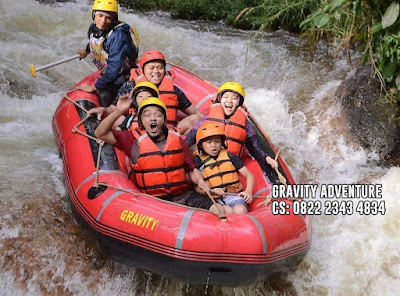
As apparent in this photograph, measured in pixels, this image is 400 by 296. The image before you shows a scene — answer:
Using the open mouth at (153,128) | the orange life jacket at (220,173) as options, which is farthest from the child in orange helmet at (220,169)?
the open mouth at (153,128)

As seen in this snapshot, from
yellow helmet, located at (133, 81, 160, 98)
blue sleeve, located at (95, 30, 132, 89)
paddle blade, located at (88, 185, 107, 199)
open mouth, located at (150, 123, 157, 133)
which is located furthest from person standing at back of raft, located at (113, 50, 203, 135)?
paddle blade, located at (88, 185, 107, 199)

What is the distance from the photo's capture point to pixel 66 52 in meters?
7.12

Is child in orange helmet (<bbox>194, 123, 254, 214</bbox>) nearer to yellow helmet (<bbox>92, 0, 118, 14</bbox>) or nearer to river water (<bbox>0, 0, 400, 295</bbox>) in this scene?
river water (<bbox>0, 0, 400, 295</bbox>)

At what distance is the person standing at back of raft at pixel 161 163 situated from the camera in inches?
135

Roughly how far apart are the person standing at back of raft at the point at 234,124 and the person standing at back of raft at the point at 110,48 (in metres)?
1.08

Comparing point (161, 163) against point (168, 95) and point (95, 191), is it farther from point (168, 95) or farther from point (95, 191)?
point (168, 95)

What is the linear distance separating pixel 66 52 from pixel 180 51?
1750mm

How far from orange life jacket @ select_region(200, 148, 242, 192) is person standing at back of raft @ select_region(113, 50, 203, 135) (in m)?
0.71

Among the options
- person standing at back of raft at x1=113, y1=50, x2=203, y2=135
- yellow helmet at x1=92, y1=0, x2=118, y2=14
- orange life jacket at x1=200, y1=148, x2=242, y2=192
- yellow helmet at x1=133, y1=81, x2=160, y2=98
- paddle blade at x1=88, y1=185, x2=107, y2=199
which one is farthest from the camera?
yellow helmet at x1=92, y1=0, x2=118, y2=14

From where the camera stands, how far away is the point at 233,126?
12.8 ft

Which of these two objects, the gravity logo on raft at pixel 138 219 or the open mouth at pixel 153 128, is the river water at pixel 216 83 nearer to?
the gravity logo on raft at pixel 138 219

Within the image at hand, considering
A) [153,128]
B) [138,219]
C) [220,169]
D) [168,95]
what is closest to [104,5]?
[168,95]

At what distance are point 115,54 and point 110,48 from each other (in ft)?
0.30

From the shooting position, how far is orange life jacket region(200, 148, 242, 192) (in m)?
3.56
